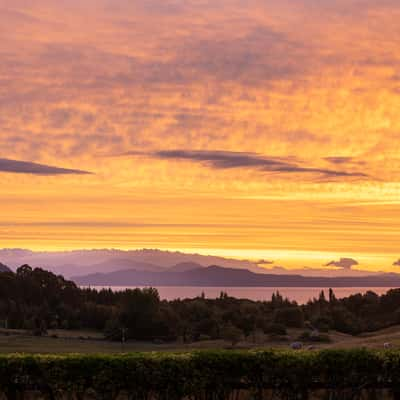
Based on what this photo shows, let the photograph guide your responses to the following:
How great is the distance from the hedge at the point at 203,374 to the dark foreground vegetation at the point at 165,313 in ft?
132

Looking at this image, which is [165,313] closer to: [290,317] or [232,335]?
[232,335]

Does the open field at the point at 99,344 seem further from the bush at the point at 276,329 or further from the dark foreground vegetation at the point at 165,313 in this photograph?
the dark foreground vegetation at the point at 165,313

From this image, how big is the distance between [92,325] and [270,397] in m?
62.4

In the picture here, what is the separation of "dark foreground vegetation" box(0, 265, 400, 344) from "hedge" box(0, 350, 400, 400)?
40.2 metres

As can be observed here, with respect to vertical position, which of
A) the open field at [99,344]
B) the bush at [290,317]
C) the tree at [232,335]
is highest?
the bush at [290,317]

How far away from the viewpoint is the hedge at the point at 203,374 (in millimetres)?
17562

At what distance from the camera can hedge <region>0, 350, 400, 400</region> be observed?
17.6 meters

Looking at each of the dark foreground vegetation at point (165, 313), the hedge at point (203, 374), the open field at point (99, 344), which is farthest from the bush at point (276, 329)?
the hedge at point (203, 374)

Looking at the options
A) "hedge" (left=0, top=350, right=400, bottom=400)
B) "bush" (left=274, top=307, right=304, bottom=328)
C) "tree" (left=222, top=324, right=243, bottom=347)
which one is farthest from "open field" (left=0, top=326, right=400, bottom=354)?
"hedge" (left=0, top=350, right=400, bottom=400)

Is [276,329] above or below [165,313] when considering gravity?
below

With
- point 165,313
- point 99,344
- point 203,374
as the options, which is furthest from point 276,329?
point 203,374

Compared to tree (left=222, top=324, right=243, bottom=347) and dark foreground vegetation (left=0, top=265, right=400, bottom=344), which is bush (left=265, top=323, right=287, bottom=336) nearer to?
dark foreground vegetation (left=0, top=265, right=400, bottom=344)

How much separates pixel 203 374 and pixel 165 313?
5268cm

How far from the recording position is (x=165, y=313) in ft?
229
